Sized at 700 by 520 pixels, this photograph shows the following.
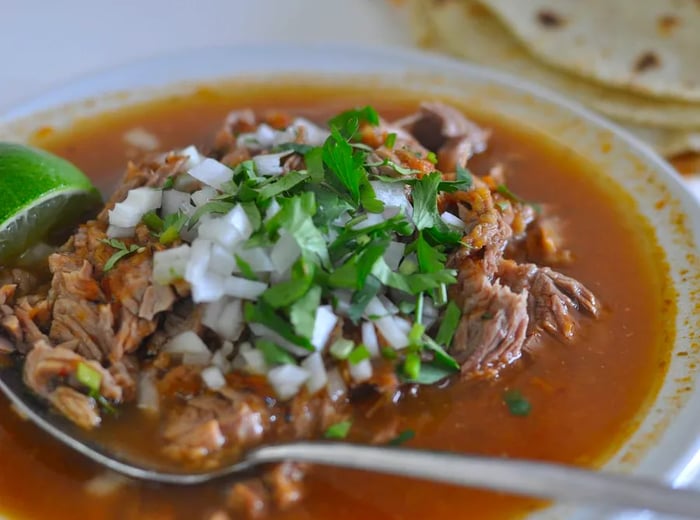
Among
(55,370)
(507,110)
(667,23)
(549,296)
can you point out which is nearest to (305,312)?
(55,370)

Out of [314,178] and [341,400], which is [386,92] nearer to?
[314,178]

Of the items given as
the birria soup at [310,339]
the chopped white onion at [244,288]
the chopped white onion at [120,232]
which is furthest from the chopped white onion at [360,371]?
the chopped white onion at [120,232]

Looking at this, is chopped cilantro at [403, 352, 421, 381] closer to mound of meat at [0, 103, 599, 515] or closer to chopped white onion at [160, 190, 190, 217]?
mound of meat at [0, 103, 599, 515]

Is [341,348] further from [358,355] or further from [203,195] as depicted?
[203,195]

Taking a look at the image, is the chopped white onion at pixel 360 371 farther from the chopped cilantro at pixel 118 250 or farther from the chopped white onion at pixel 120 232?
the chopped white onion at pixel 120 232

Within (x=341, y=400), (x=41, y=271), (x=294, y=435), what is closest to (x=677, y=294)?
(x=341, y=400)
